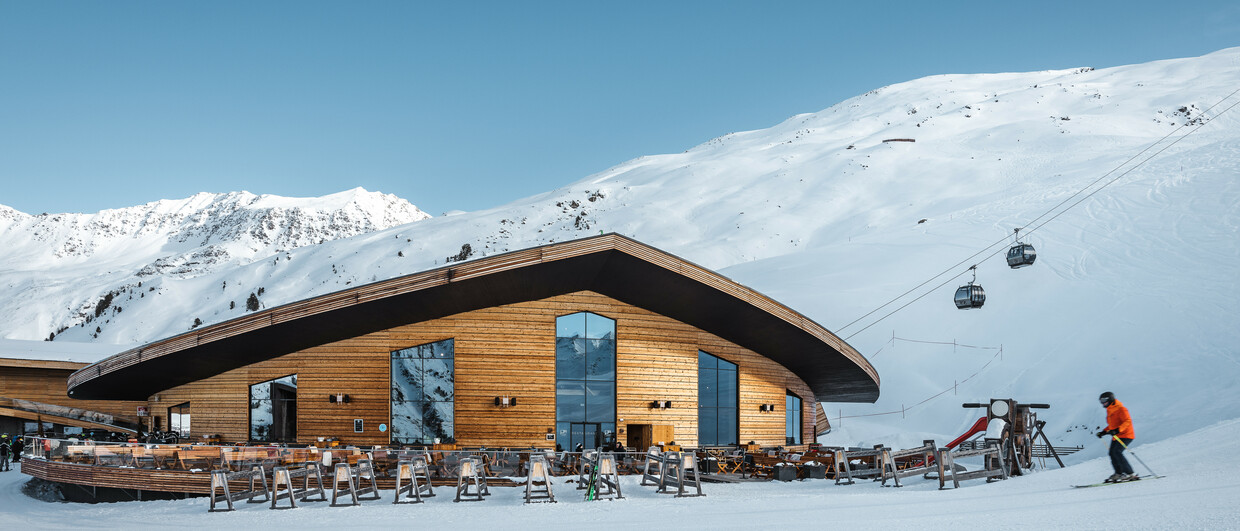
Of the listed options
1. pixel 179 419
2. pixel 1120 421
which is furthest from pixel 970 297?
pixel 179 419

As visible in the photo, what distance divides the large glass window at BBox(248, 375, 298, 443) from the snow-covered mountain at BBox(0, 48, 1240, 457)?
23.9 metres

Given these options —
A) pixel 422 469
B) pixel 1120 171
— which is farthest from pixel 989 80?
pixel 422 469

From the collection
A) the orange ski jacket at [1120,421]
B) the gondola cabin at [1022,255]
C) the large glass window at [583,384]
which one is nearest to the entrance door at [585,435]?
the large glass window at [583,384]

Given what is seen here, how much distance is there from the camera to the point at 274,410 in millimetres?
19625

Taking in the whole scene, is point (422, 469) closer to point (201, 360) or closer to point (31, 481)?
point (201, 360)

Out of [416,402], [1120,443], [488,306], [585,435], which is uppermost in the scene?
[488,306]

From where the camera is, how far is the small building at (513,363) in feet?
61.3

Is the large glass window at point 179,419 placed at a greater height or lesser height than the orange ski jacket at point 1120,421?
lesser

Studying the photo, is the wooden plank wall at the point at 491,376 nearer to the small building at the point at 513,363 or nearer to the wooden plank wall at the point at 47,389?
the small building at the point at 513,363

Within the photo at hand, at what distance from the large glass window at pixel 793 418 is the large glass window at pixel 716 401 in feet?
7.24

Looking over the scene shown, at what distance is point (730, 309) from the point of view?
64.0ft

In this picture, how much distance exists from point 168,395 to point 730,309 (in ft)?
44.8

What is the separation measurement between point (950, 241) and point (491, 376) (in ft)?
146

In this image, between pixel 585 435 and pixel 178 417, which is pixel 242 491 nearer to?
pixel 585 435
